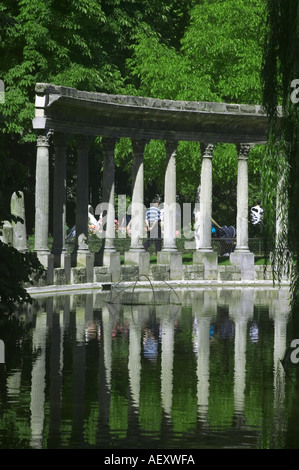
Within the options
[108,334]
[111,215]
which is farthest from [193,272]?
[108,334]

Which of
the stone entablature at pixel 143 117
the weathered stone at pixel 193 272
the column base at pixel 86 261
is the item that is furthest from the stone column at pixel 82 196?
the weathered stone at pixel 193 272

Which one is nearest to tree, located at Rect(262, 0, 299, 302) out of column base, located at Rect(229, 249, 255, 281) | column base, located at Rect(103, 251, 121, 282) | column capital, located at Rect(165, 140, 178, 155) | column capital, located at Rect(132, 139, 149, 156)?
column base, located at Rect(103, 251, 121, 282)

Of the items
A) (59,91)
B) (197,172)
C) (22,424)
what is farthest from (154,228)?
(22,424)

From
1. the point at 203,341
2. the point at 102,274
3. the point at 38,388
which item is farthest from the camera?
the point at 102,274

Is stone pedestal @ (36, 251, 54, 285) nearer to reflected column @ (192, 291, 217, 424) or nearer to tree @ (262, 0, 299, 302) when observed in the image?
reflected column @ (192, 291, 217, 424)

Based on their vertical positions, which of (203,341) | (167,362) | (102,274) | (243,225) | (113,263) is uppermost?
(243,225)

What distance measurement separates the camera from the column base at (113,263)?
154 ft

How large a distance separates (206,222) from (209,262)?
1946 millimetres

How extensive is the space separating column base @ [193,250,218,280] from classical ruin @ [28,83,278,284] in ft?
0.16

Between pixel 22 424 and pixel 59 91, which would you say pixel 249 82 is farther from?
pixel 22 424

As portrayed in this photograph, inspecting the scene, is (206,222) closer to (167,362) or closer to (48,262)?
(48,262)

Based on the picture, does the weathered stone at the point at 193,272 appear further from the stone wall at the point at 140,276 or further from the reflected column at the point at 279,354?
the reflected column at the point at 279,354

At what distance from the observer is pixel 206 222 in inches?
1976

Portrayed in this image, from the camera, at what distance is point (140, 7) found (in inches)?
2382
